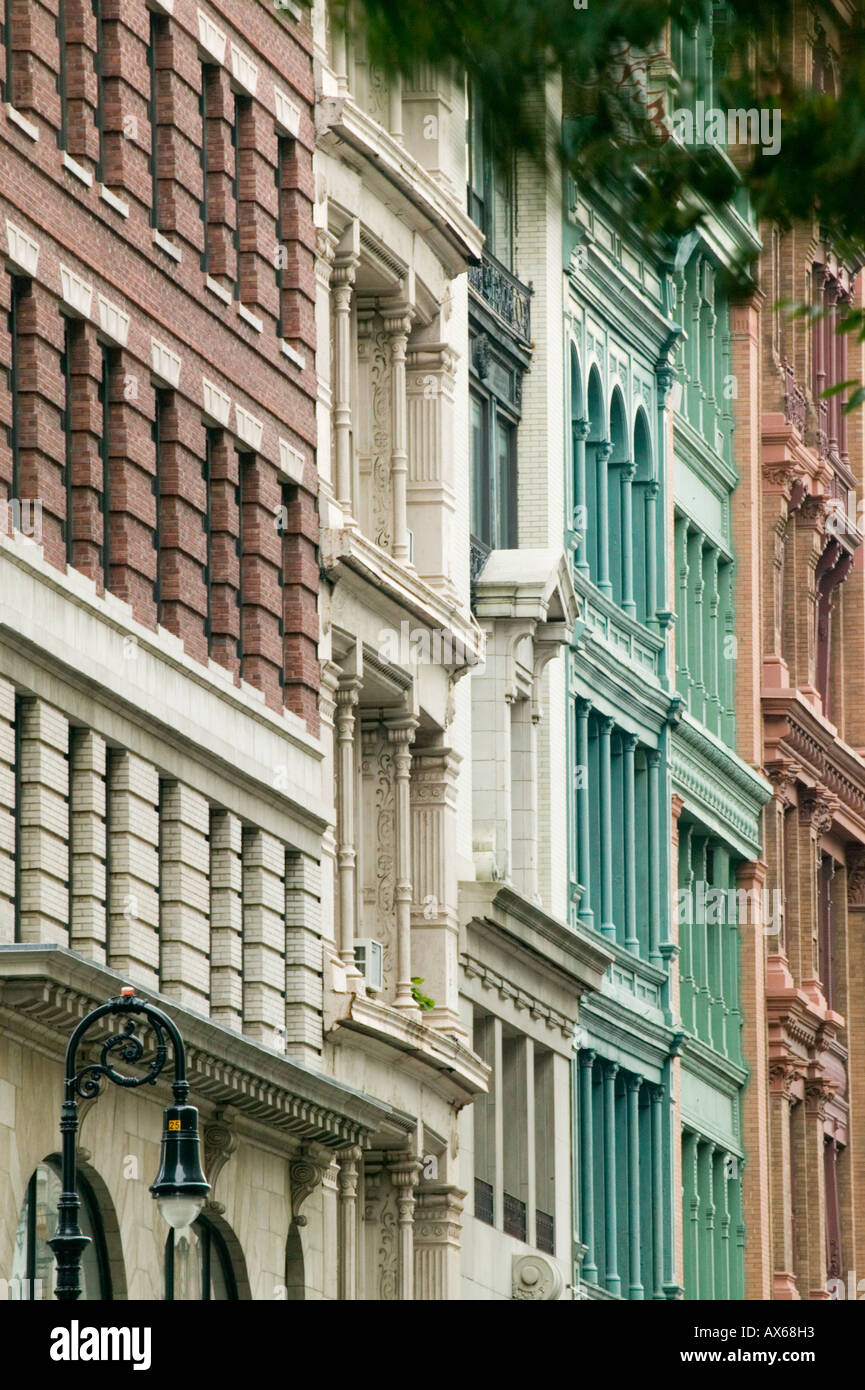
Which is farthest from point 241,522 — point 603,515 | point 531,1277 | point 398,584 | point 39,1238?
point 603,515

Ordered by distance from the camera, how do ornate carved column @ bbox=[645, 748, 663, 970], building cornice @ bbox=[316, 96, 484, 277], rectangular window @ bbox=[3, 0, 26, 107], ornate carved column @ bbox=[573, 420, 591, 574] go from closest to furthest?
rectangular window @ bbox=[3, 0, 26, 107]
building cornice @ bbox=[316, 96, 484, 277]
ornate carved column @ bbox=[573, 420, 591, 574]
ornate carved column @ bbox=[645, 748, 663, 970]

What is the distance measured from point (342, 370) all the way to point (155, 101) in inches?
261

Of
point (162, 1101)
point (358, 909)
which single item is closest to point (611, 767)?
point (358, 909)

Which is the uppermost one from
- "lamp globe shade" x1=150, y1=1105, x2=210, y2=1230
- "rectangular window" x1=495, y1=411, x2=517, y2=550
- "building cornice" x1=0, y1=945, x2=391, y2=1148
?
"rectangular window" x1=495, y1=411, x2=517, y2=550

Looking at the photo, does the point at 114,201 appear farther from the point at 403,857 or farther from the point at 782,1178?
the point at 782,1178

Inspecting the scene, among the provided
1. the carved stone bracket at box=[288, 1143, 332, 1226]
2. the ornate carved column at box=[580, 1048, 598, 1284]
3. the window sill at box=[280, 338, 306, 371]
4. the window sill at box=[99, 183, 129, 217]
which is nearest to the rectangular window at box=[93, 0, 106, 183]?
the window sill at box=[99, 183, 129, 217]

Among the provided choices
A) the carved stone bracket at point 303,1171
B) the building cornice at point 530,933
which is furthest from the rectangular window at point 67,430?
the building cornice at point 530,933

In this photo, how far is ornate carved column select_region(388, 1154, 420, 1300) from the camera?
45.6 metres

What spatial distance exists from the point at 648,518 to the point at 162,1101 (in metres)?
26.0

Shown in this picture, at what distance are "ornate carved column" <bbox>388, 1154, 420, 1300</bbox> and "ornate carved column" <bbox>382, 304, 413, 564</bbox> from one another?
7448mm

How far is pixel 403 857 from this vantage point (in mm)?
46438

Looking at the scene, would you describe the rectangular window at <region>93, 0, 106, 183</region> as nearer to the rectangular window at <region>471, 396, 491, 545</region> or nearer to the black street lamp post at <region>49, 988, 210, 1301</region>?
the black street lamp post at <region>49, 988, 210, 1301</region>

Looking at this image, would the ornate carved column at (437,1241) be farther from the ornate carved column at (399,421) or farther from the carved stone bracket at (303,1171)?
the ornate carved column at (399,421)

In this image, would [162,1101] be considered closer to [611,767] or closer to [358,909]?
[358,909]
